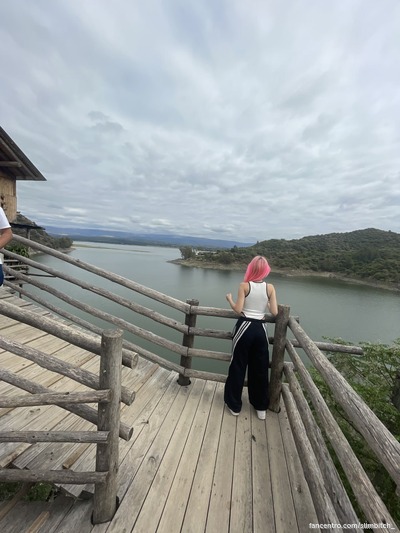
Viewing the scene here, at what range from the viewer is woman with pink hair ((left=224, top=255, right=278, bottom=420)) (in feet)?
8.56

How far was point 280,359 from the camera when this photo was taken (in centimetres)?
286

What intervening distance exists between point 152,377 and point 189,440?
3.68 feet

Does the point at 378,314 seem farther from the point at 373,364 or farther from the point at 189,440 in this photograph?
the point at 189,440

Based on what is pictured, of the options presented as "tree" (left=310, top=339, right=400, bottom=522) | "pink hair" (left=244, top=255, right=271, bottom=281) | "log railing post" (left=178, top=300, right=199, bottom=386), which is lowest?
"tree" (left=310, top=339, right=400, bottom=522)

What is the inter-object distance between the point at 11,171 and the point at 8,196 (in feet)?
1.87

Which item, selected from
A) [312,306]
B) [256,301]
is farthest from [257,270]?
[312,306]

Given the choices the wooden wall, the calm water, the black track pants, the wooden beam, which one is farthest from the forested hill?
the black track pants

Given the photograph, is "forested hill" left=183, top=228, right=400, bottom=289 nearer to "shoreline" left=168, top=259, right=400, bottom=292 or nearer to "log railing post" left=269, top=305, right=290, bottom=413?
"shoreline" left=168, top=259, right=400, bottom=292

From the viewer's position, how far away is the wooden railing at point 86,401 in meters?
1.41

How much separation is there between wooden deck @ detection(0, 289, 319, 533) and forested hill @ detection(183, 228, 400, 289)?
3839cm

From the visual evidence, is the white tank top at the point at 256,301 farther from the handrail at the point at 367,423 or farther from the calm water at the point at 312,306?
the calm water at the point at 312,306

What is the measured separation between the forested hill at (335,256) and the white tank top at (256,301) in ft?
125

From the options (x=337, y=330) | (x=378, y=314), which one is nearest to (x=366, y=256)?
(x=378, y=314)

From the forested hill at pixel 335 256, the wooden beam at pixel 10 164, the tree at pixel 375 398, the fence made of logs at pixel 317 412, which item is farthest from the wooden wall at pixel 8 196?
the forested hill at pixel 335 256
